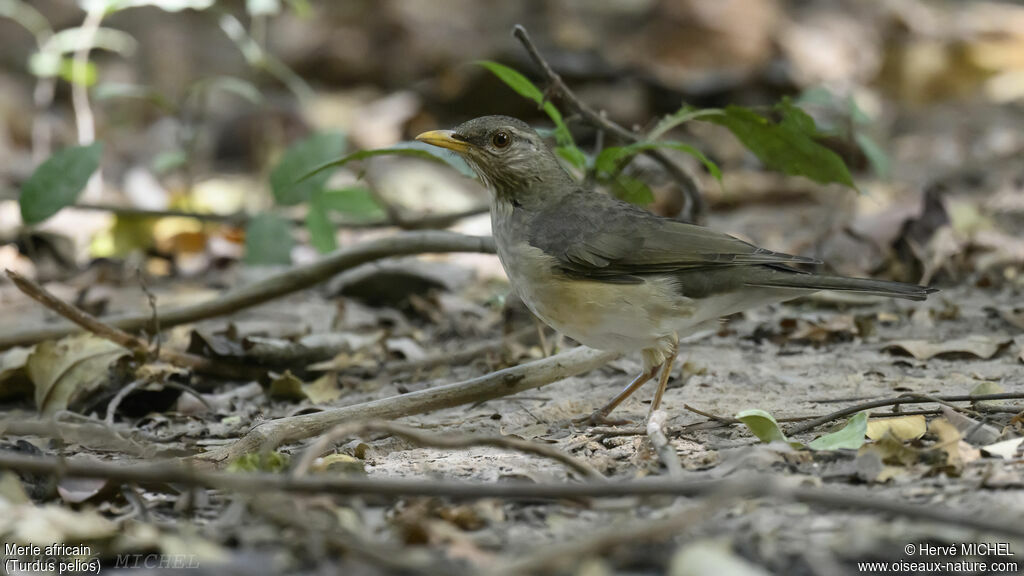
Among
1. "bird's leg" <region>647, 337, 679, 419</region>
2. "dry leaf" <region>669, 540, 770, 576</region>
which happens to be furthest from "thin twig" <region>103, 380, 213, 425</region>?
"dry leaf" <region>669, 540, 770, 576</region>

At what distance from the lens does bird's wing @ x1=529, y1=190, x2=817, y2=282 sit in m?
4.43

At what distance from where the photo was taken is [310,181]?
5910 mm

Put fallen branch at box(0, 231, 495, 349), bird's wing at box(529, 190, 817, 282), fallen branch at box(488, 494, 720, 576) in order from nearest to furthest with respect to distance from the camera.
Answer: fallen branch at box(488, 494, 720, 576)
bird's wing at box(529, 190, 817, 282)
fallen branch at box(0, 231, 495, 349)

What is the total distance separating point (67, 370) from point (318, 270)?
4.72 ft

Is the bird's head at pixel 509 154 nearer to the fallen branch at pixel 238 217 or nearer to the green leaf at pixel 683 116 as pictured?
the green leaf at pixel 683 116

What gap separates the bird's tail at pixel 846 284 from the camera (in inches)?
157

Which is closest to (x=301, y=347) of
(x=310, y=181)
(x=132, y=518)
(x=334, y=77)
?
(x=310, y=181)

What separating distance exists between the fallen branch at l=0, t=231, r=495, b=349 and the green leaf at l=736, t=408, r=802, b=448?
6.99 ft

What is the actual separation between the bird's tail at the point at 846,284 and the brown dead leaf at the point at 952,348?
0.80m

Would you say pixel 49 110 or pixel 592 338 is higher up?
pixel 49 110

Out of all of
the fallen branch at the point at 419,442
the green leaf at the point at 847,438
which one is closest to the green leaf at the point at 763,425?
the green leaf at the point at 847,438

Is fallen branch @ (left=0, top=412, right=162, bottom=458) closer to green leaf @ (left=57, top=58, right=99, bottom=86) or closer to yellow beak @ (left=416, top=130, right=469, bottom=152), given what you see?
yellow beak @ (left=416, top=130, right=469, bottom=152)

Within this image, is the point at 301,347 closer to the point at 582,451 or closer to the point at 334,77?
the point at 582,451

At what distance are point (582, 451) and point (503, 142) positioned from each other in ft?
5.76
